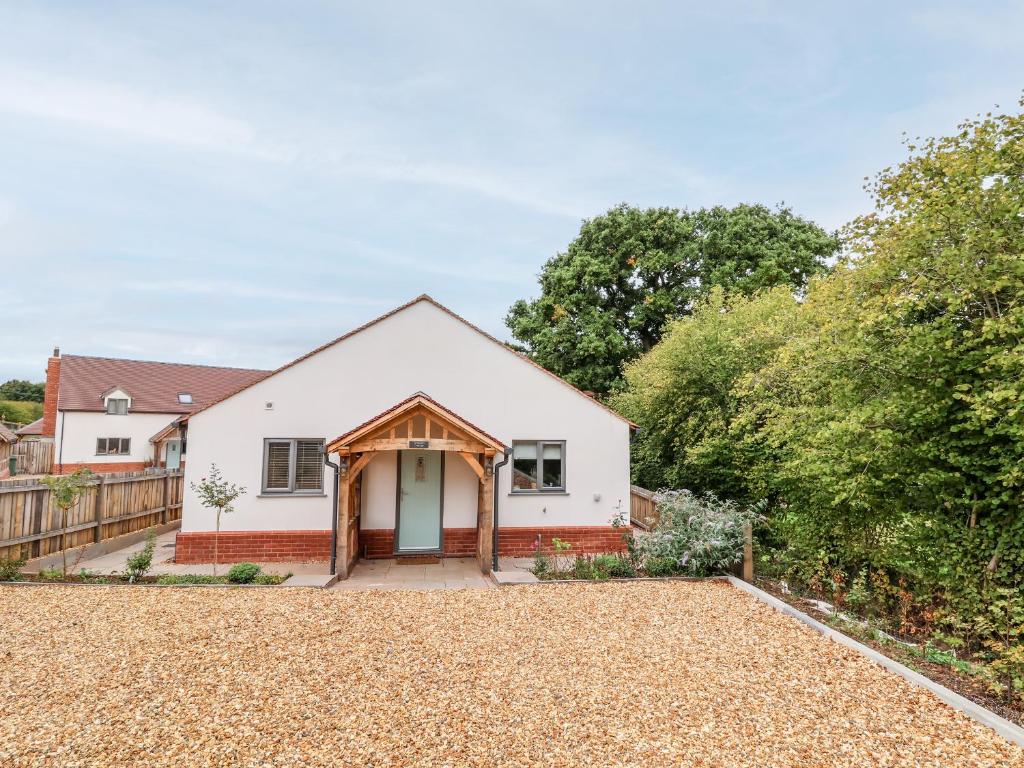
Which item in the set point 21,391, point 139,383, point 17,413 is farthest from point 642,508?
point 21,391

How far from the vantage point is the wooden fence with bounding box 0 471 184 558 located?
909 centimetres

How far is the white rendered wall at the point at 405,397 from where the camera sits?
34.8 feet

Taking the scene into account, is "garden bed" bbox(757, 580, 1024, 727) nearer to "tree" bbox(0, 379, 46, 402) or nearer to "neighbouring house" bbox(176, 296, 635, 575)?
"neighbouring house" bbox(176, 296, 635, 575)

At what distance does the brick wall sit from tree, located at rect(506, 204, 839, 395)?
15216 millimetres

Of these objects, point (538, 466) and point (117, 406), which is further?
point (117, 406)

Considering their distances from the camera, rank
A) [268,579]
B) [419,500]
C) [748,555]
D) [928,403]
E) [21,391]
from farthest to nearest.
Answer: [21,391] → [419,500] → [748,555] → [268,579] → [928,403]

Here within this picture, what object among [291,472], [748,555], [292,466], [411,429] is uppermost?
[411,429]

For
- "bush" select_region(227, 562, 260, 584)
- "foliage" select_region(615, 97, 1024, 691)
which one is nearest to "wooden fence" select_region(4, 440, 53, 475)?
"bush" select_region(227, 562, 260, 584)

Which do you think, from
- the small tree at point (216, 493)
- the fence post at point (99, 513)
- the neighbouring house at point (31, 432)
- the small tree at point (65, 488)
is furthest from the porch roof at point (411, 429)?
the neighbouring house at point (31, 432)

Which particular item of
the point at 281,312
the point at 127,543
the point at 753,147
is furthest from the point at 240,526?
the point at 281,312

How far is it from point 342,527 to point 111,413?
2821 cm

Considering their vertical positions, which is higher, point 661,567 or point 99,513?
point 99,513

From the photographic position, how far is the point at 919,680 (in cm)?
524

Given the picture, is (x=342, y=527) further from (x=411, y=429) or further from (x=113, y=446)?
(x=113, y=446)
